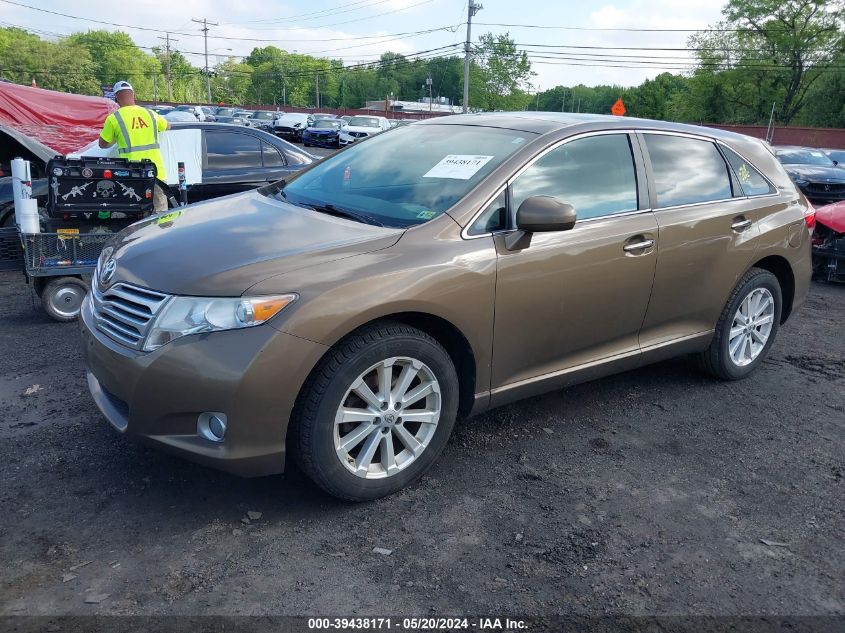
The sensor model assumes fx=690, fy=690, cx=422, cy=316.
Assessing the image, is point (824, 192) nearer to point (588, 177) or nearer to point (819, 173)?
point (819, 173)

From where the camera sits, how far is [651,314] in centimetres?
399

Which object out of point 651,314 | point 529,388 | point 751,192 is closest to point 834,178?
point 751,192

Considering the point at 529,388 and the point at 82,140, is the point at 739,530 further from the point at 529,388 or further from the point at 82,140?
the point at 82,140

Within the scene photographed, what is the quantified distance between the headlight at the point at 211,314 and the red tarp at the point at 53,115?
8682 mm

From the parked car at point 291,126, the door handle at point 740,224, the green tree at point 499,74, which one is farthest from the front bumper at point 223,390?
the green tree at point 499,74

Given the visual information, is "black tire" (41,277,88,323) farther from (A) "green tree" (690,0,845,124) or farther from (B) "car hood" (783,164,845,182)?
Answer: (A) "green tree" (690,0,845,124)

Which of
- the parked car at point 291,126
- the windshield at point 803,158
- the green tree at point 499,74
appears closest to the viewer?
the windshield at point 803,158

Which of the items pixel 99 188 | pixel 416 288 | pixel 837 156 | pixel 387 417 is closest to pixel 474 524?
pixel 387 417

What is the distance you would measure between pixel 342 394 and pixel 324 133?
110ft

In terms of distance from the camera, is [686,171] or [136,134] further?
[136,134]

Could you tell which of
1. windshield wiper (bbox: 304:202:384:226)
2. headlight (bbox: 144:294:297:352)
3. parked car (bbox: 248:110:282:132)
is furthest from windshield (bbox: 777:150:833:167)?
parked car (bbox: 248:110:282:132)

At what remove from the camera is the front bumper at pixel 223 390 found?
260 centimetres

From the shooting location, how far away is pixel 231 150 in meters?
7.83

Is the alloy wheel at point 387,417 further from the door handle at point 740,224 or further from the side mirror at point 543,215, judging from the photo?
the door handle at point 740,224
